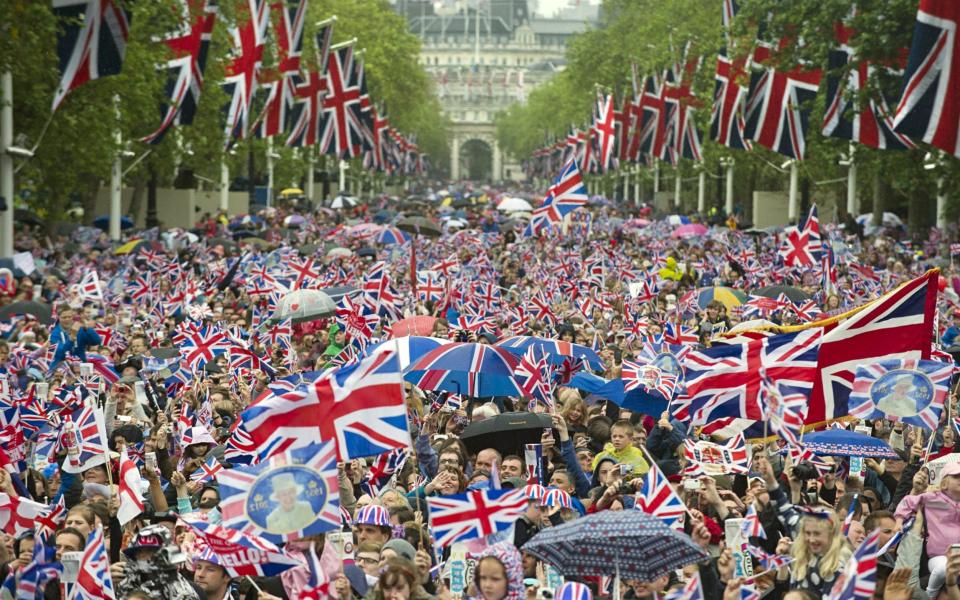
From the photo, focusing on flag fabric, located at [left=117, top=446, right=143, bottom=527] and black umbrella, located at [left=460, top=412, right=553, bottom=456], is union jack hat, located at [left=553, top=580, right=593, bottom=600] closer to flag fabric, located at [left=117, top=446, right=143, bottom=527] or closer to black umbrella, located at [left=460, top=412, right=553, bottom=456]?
flag fabric, located at [left=117, top=446, right=143, bottom=527]

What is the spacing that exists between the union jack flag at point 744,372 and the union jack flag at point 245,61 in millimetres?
31309


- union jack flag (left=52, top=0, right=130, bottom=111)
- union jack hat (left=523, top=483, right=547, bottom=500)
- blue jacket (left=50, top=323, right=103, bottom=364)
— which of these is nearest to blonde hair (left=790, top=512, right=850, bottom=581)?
union jack hat (left=523, top=483, right=547, bottom=500)

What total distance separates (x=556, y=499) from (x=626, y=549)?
264 centimetres

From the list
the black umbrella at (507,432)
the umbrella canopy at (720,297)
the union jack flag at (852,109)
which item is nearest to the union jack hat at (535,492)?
the black umbrella at (507,432)

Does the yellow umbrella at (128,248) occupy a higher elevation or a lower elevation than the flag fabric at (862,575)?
lower

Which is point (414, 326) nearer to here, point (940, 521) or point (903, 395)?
point (903, 395)

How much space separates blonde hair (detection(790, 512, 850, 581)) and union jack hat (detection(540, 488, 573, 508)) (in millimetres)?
2045

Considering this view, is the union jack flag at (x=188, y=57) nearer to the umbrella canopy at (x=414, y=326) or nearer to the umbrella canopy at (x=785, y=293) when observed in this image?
the umbrella canopy at (x=785, y=293)

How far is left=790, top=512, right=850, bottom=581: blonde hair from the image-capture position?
28.9 ft

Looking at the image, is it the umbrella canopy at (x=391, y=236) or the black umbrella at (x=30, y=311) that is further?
the umbrella canopy at (x=391, y=236)

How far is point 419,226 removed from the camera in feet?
121

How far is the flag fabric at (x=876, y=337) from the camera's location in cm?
1195

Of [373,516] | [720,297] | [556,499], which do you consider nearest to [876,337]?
[556,499]

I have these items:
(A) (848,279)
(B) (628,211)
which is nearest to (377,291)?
(A) (848,279)
